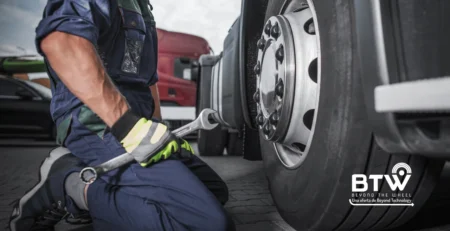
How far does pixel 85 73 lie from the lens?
0.99 metres

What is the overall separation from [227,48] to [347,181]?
1152 millimetres

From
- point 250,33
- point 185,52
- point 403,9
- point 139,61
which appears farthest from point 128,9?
point 185,52

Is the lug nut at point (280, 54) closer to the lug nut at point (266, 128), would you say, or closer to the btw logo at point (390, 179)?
the lug nut at point (266, 128)

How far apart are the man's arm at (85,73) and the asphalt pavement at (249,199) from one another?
587 millimetres

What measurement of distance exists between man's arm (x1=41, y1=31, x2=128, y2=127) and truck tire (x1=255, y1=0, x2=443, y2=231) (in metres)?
0.56

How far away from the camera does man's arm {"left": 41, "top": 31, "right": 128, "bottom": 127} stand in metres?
0.99

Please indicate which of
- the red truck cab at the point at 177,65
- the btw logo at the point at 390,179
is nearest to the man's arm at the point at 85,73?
the btw logo at the point at 390,179

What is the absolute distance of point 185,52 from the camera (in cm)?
525

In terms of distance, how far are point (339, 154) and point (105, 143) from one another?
828 mm

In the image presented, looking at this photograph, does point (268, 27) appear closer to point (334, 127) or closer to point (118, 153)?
point (334, 127)

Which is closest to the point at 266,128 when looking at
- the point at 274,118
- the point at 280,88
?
the point at 274,118

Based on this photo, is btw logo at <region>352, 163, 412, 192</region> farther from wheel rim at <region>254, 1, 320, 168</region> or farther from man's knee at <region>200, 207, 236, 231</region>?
man's knee at <region>200, 207, 236, 231</region>

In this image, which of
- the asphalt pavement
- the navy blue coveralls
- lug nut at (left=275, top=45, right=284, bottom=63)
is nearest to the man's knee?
the navy blue coveralls

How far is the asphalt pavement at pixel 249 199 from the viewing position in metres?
1.18
